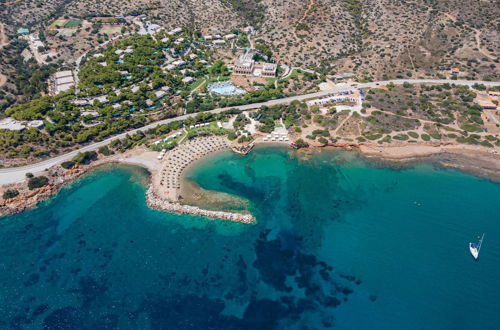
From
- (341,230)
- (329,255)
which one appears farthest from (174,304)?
(341,230)

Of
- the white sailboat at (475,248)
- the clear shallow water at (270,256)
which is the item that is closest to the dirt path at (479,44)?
the clear shallow water at (270,256)

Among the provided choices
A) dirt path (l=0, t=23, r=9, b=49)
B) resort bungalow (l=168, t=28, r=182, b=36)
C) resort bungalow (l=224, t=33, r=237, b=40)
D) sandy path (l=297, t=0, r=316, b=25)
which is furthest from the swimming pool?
dirt path (l=0, t=23, r=9, b=49)

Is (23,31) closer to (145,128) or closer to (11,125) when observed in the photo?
(11,125)

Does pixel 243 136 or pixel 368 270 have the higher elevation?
pixel 243 136

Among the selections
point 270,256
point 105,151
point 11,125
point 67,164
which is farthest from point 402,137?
point 11,125

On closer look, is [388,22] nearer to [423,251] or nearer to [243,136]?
[243,136]
